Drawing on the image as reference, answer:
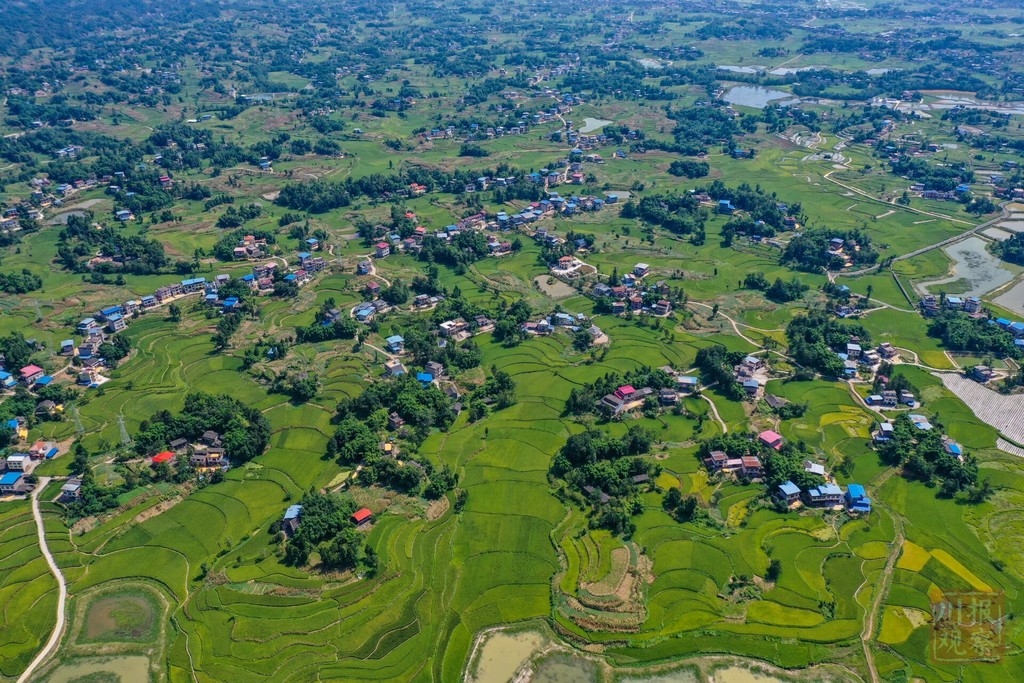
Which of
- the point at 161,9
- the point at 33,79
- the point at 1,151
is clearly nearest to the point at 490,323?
the point at 1,151

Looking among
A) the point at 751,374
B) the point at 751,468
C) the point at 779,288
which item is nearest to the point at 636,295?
the point at 779,288

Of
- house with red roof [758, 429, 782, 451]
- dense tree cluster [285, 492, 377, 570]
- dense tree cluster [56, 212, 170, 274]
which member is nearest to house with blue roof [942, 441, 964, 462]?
house with red roof [758, 429, 782, 451]

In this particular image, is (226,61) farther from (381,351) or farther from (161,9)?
(381,351)

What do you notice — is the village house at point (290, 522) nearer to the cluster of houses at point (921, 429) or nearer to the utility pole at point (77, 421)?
the utility pole at point (77, 421)

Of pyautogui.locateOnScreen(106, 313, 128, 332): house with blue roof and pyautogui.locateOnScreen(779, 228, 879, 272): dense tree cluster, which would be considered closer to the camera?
pyautogui.locateOnScreen(106, 313, 128, 332): house with blue roof

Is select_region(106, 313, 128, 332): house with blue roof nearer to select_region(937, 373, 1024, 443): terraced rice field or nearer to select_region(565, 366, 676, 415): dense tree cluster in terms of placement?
select_region(565, 366, 676, 415): dense tree cluster
